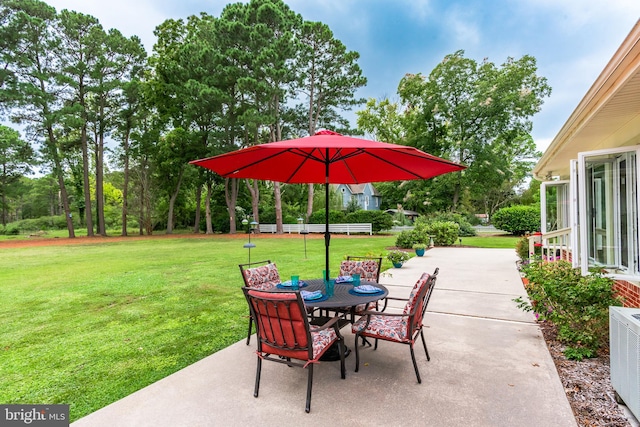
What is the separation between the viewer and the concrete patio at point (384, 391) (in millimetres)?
2281

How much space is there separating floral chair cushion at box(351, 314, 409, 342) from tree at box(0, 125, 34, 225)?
2403 cm

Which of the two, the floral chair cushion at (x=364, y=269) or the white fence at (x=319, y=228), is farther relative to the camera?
the white fence at (x=319, y=228)

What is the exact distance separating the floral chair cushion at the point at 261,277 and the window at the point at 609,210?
11.8 feet

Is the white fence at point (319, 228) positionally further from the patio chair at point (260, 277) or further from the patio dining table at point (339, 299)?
the patio dining table at point (339, 299)

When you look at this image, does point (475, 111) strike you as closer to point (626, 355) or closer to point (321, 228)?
point (321, 228)

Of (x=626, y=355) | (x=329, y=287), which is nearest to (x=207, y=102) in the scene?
(x=329, y=287)

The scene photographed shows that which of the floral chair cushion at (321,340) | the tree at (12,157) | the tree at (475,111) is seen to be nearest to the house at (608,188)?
the floral chair cushion at (321,340)

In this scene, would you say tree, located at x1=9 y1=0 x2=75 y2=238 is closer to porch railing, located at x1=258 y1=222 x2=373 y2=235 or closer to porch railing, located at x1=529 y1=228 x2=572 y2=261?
porch railing, located at x1=258 y1=222 x2=373 y2=235

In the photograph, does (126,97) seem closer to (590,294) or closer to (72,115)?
(72,115)

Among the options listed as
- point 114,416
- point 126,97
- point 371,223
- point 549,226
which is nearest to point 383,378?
point 114,416

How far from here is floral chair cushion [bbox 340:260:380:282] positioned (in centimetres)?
463

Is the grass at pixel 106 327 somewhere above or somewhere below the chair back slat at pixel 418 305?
below

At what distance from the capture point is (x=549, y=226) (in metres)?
8.67

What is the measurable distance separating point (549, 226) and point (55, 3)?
90.3 feet
